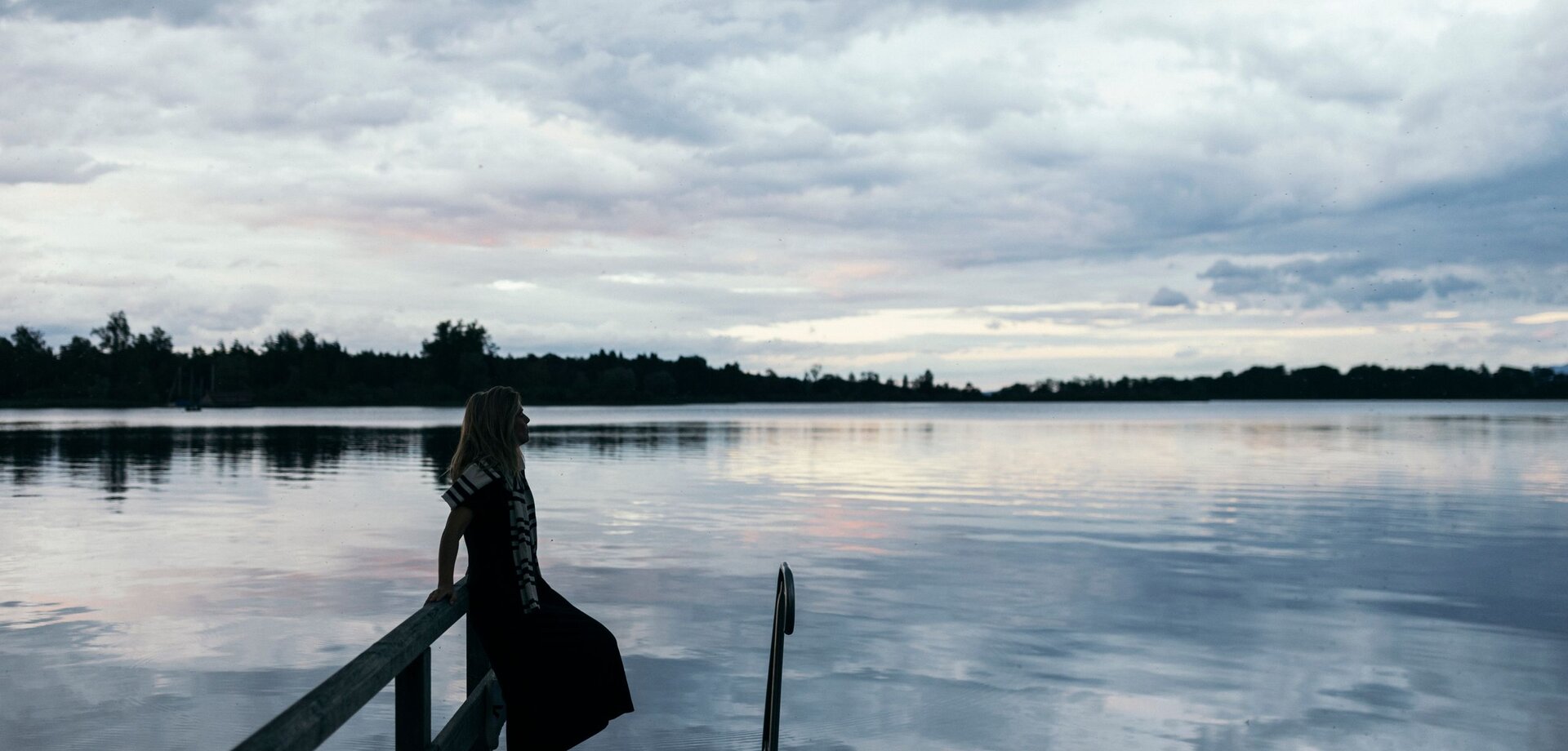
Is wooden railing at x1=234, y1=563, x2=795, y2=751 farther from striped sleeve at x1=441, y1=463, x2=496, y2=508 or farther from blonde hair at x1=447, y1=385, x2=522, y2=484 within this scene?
blonde hair at x1=447, y1=385, x2=522, y2=484

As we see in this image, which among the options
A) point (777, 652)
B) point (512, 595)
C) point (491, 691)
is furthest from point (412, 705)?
point (777, 652)

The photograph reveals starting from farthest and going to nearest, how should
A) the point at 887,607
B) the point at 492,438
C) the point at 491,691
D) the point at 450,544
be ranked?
1. the point at 887,607
2. the point at 491,691
3. the point at 492,438
4. the point at 450,544

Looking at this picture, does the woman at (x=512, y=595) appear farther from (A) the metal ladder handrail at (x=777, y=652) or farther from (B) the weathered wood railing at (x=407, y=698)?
(A) the metal ladder handrail at (x=777, y=652)

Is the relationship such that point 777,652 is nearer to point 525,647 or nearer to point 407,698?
point 525,647

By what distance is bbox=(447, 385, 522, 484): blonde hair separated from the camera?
639 cm

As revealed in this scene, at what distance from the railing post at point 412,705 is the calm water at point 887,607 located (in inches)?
127

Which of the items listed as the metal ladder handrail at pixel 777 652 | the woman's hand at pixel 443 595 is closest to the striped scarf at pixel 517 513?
the woman's hand at pixel 443 595

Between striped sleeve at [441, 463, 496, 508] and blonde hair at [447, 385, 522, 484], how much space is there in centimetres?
6

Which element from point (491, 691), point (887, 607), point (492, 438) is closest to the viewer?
point (492, 438)

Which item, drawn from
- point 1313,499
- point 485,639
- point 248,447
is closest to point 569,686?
point 485,639

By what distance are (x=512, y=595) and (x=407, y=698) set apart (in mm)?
794

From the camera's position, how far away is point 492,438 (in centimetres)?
640

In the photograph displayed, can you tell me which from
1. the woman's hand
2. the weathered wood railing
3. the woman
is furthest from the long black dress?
the weathered wood railing

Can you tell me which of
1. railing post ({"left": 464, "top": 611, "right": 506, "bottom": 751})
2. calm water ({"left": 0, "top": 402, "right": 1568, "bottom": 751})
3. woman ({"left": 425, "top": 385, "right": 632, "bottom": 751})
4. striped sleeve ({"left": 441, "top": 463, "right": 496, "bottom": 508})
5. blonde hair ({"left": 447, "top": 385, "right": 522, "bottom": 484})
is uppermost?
blonde hair ({"left": 447, "top": 385, "right": 522, "bottom": 484})
